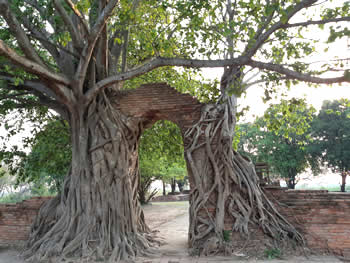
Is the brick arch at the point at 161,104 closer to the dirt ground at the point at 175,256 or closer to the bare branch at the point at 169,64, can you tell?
the bare branch at the point at 169,64

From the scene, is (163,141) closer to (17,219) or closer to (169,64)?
(17,219)

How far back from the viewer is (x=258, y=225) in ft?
20.0

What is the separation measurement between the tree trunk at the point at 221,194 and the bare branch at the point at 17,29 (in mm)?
3683

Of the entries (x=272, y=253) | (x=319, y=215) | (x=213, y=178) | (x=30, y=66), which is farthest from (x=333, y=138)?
(x=30, y=66)

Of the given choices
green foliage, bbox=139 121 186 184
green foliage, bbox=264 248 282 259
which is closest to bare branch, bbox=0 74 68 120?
green foliage, bbox=139 121 186 184

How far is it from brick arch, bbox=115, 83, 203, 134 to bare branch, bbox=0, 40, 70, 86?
1.70 metres

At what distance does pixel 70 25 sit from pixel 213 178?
4420mm

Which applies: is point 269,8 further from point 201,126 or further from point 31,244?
point 31,244

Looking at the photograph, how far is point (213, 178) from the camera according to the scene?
659cm

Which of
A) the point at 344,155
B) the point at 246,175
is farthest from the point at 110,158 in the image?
the point at 344,155

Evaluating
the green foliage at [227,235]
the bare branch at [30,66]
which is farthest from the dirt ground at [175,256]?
the bare branch at [30,66]

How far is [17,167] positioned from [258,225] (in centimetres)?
755

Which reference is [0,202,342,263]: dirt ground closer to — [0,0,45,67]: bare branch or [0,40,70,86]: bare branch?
[0,40,70,86]: bare branch

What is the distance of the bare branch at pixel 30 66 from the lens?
15.6ft
